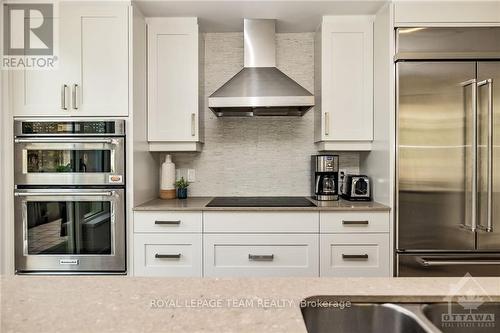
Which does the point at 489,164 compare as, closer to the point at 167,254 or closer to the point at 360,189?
the point at 360,189

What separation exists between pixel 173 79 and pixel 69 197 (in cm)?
112

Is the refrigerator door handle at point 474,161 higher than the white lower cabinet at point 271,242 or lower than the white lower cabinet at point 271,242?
higher

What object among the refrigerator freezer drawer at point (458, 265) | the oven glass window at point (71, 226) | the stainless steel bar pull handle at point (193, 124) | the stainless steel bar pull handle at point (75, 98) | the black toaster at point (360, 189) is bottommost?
the refrigerator freezer drawer at point (458, 265)

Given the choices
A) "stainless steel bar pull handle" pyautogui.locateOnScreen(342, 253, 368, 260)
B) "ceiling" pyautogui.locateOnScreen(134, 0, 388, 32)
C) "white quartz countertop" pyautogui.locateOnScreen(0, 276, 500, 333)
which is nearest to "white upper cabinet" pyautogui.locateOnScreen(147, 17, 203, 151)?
"ceiling" pyautogui.locateOnScreen(134, 0, 388, 32)

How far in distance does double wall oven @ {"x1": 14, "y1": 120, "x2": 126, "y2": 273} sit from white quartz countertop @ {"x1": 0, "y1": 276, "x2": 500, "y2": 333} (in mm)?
1247

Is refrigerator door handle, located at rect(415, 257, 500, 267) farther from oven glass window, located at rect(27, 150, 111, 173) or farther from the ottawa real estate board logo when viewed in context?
the ottawa real estate board logo

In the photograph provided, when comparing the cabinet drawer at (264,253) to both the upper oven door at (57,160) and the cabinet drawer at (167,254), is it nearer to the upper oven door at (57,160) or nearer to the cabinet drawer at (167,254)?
the cabinet drawer at (167,254)

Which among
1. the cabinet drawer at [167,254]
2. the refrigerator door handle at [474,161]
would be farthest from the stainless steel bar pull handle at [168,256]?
the refrigerator door handle at [474,161]

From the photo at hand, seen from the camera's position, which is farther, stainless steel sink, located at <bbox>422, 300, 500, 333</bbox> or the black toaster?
the black toaster

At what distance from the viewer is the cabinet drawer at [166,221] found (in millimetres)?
2166

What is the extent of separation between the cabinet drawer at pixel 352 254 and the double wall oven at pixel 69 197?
1.37 m

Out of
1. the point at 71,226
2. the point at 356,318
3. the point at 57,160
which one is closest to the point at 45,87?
the point at 57,160

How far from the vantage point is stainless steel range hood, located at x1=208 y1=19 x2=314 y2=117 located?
7.53ft

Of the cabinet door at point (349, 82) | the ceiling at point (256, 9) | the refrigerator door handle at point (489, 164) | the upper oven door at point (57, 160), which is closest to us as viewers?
the refrigerator door handle at point (489, 164)
